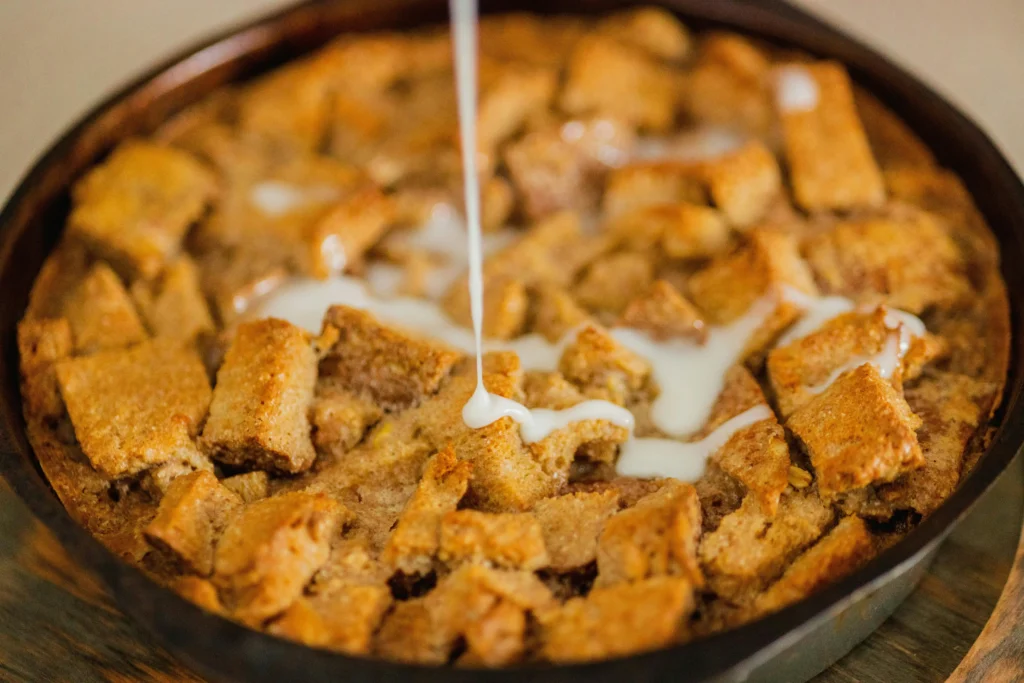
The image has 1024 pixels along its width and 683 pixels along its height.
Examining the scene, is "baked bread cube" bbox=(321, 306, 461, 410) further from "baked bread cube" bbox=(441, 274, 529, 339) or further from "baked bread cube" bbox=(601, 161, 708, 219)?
"baked bread cube" bbox=(601, 161, 708, 219)

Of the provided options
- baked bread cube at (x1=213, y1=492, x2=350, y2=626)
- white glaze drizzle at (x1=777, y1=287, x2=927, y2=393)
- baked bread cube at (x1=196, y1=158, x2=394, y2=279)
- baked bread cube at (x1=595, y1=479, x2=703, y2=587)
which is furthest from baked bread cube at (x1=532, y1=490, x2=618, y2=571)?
baked bread cube at (x1=196, y1=158, x2=394, y2=279)

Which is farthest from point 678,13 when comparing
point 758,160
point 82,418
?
point 82,418

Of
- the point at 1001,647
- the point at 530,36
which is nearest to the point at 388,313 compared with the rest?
the point at 530,36

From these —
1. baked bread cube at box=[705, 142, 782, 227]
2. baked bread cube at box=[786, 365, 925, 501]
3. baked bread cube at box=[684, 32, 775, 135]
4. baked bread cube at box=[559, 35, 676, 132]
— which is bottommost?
baked bread cube at box=[786, 365, 925, 501]

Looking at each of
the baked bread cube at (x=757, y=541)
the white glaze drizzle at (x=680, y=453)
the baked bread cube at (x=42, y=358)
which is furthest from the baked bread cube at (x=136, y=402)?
the baked bread cube at (x=757, y=541)

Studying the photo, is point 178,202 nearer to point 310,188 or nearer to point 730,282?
point 310,188

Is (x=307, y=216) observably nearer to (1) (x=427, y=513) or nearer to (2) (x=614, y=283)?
(2) (x=614, y=283)
